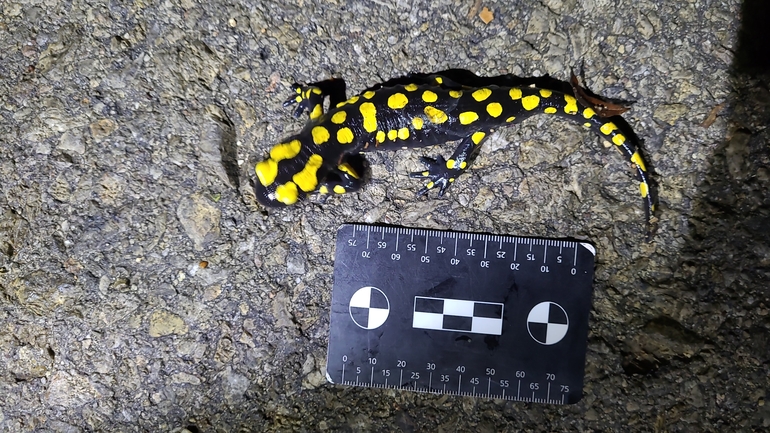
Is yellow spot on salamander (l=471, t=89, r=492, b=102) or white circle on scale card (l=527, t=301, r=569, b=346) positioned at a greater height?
yellow spot on salamander (l=471, t=89, r=492, b=102)

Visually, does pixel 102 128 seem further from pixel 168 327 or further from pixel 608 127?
pixel 608 127

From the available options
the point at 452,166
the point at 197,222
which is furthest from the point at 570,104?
the point at 197,222

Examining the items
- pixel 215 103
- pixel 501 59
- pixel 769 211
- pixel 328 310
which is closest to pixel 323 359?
pixel 328 310

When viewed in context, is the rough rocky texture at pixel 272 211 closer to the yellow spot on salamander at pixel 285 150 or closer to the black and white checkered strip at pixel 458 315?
the yellow spot on salamander at pixel 285 150

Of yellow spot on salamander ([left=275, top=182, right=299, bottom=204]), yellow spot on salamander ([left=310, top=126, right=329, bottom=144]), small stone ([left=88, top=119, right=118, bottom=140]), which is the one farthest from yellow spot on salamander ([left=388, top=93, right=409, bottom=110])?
small stone ([left=88, top=119, right=118, bottom=140])

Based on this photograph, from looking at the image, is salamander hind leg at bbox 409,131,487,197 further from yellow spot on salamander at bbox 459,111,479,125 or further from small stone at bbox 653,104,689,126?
small stone at bbox 653,104,689,126

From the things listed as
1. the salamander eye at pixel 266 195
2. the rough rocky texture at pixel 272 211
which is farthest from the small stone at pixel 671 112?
the salamander eye at pixel 266 195
